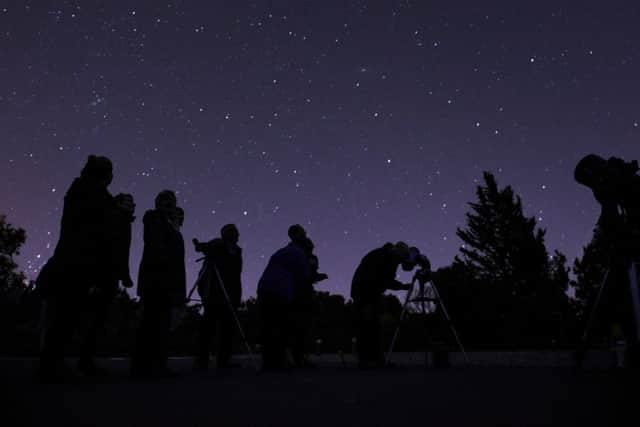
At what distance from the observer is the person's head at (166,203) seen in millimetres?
5250

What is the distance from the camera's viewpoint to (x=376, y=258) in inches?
273

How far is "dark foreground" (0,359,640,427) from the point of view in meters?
2.18

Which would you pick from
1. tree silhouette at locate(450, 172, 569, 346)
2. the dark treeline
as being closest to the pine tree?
the dark treeline

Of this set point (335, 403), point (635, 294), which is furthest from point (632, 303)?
point (335, 403)

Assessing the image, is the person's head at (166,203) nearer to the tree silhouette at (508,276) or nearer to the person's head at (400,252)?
the person's head at (400,252)

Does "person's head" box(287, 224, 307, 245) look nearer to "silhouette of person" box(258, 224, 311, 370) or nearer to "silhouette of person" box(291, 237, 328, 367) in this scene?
"silhouette of person" box(291, 237, 328, 367)

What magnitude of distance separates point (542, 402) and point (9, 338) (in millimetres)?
16630

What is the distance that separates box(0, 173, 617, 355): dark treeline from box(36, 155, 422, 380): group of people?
9.26 m

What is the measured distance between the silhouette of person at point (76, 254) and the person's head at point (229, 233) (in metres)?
2.27

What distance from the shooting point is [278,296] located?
602cm

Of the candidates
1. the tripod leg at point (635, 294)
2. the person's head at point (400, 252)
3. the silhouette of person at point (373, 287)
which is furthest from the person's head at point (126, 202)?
the tripod leg at point (635, 294)

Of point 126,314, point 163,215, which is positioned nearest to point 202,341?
point 163,215

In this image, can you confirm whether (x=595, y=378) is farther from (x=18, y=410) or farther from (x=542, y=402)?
(x=18, y=410)

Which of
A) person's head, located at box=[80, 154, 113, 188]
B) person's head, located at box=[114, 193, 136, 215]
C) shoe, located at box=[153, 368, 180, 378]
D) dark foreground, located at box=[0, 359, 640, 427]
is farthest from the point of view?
person's head, located at box=[114, 193, 136, 215]
